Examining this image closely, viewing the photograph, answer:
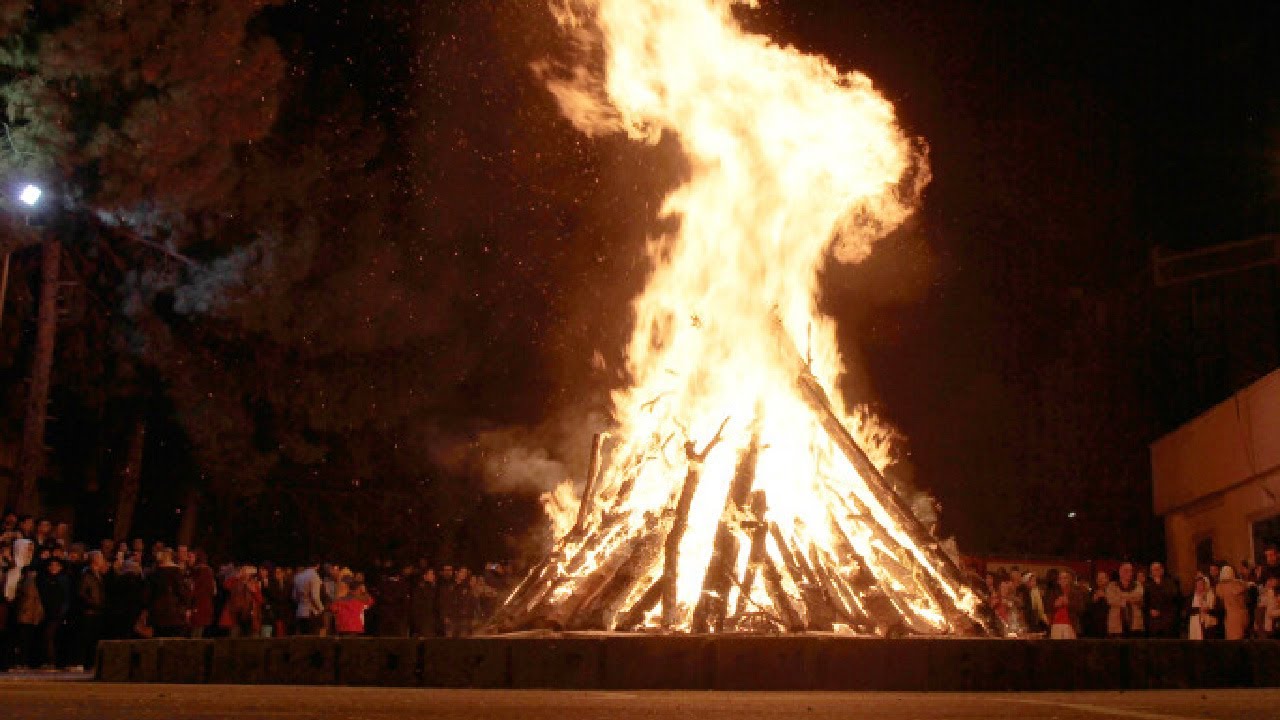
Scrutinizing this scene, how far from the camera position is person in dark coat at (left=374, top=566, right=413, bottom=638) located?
20531mm

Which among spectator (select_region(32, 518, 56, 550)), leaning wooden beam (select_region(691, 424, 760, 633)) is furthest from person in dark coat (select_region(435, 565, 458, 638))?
leaning wooden beam (select_region(691, 424, 760, 633))

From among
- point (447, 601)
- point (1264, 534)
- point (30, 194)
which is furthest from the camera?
point (1264, 534)

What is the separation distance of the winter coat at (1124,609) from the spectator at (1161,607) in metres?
0.10

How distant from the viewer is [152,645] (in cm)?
1185

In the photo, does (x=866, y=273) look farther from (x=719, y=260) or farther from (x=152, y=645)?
(x=152, y=645)

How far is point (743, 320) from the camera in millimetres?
15133

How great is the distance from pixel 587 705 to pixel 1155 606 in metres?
10.8

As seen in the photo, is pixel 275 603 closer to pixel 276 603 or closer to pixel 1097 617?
pixel 276 603

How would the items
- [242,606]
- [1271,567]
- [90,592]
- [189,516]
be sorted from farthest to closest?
[189,516] → [242,606] → [1271,567] → [90,592]

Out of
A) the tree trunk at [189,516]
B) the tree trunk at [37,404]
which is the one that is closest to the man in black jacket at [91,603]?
the tree trunk at [37,404]

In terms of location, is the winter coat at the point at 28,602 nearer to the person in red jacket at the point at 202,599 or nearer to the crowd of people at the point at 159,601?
the crowd of people at the point at 159,601

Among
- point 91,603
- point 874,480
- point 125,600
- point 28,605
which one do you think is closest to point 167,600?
point 125,600

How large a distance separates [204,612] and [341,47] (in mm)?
11010

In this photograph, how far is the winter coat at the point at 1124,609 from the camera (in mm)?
17484
